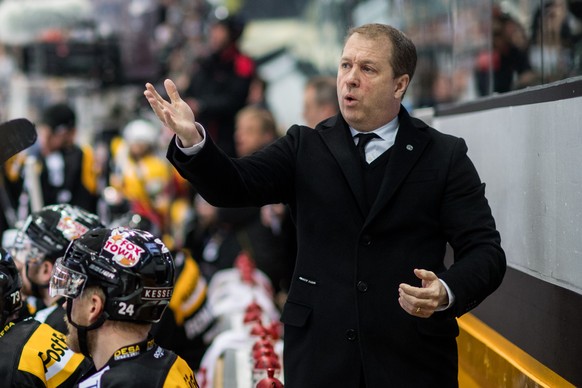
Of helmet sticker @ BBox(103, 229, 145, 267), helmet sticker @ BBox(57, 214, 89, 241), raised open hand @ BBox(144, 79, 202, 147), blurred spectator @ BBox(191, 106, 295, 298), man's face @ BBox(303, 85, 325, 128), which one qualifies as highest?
raised open hand @ BBox(144, 79, 202, 147)

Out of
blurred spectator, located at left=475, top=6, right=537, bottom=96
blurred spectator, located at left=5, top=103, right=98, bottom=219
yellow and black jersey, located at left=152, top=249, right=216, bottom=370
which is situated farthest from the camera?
Answer: blurred spectator, located at left=5, top=103, right=98, bottom=219

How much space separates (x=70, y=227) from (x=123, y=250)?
161 centimetres

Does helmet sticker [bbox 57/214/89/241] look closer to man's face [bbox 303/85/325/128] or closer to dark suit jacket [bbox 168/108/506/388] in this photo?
dark suit jacket [bbox 168/108/506/388]

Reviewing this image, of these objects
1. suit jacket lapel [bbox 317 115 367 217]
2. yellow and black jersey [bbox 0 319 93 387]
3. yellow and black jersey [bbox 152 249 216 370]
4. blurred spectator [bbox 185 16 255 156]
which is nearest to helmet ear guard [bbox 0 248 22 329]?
yellow and black jersey [bbox 0 319 93 387]

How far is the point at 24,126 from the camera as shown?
5.49 meters

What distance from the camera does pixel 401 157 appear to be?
4.44 meters

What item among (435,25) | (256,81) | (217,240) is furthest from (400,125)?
(256,81)

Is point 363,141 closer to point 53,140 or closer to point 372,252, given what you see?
point 372,252

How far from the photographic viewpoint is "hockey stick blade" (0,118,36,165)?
544 centimetres

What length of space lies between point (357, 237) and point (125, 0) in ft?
59.5

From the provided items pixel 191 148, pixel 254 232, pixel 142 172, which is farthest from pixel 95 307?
pixel 142 172

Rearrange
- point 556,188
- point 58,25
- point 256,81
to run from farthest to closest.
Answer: point 58,25
point 256,81
point 556,188

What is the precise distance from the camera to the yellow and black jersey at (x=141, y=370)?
4.23 meters

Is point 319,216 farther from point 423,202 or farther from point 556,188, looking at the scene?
point 556,188
